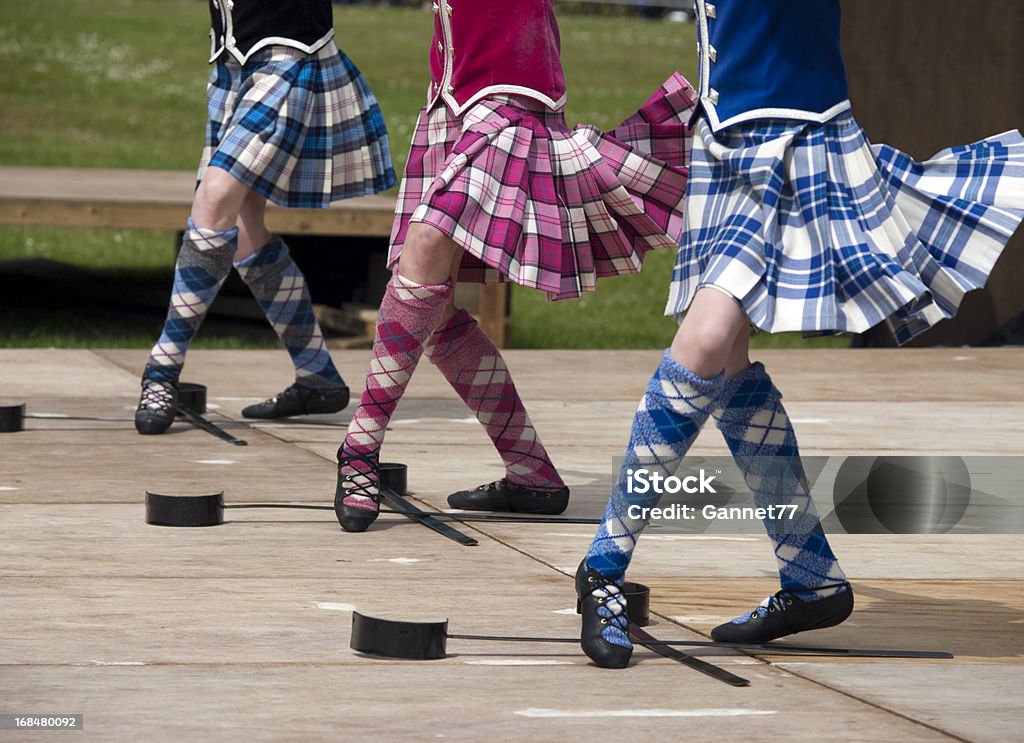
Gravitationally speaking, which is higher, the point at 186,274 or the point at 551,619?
the point at 186,274

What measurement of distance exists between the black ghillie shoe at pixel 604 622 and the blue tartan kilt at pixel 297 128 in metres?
2.41

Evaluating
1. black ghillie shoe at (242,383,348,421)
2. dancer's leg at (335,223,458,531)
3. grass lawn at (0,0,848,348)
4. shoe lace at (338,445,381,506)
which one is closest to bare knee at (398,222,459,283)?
dancer's leg at (335,223,458,531)

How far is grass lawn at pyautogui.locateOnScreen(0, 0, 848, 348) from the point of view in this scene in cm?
1005

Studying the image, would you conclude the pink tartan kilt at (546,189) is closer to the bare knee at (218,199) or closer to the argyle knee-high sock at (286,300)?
the bare knee at (218,199)

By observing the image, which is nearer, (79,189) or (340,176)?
(340,176)

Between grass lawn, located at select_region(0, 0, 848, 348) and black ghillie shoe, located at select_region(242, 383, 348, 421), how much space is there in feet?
11.5

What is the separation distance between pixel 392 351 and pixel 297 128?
1461 millimetres

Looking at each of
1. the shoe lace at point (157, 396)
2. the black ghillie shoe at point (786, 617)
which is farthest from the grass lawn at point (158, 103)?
the black ghillie shoe at point (786, 617)

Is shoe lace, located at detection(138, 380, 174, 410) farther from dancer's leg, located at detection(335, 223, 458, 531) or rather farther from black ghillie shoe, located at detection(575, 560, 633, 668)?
black ghillie shoe, located at detection(575, 560, 633, 668)

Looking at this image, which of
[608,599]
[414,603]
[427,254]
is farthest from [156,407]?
[608,599]

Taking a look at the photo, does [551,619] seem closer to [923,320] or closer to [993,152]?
[923,320]

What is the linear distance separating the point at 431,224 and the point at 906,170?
40.5 inches

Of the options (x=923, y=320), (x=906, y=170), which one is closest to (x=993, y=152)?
(x=906, y=170)

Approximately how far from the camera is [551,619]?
10.3 ft
